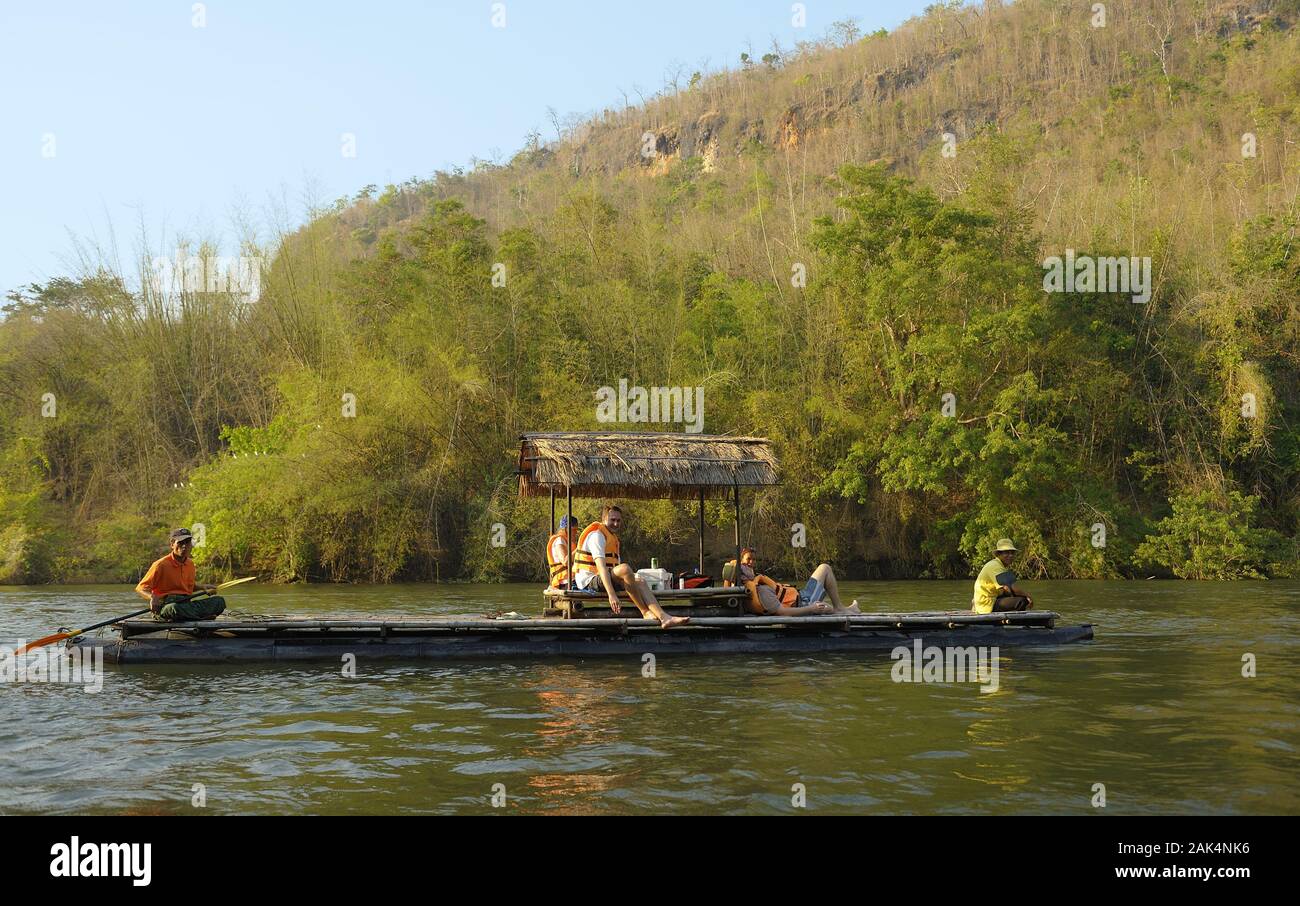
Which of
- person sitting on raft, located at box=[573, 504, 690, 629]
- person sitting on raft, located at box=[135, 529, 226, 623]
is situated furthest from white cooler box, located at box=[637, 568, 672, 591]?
person sitting on raft, located at box=[135, 529, 226, 623]

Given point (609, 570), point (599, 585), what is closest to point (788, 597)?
point (599, 585)

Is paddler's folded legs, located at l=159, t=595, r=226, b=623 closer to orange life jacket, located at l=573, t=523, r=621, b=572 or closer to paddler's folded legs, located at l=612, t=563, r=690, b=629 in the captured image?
orange life jacket, located at l=573, t=523, r=621, b=572

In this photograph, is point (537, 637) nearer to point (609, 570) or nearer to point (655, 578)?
point (609, 570)

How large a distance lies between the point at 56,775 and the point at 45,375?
28777 millimetres

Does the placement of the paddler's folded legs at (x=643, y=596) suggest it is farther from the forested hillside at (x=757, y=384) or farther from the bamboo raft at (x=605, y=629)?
the forested hillside at (x=757, y=384)

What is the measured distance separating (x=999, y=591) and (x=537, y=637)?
5349 mm

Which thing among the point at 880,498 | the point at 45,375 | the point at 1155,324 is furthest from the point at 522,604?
the point at 45,375

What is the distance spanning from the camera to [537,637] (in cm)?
1217

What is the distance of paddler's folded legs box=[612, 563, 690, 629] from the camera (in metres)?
12.1

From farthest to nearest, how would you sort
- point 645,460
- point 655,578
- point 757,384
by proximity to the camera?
point 757,384
point 655,578
point 645,460

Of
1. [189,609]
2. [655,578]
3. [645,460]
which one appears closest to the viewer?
[189,609]

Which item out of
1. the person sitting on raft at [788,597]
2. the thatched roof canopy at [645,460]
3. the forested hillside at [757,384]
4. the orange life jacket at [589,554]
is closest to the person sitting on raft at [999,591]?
the person sitting on raft at [788,597]
